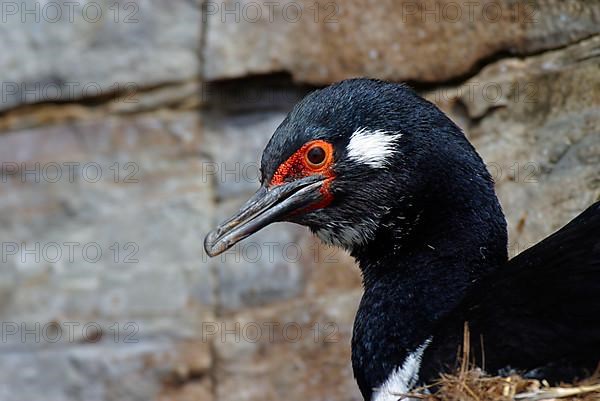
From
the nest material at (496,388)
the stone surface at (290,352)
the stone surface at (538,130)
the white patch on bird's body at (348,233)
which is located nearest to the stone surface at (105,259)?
the stone surface at (290,352)

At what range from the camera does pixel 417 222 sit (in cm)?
291

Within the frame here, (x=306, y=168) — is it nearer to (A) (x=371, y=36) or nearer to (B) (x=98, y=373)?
(A) (x=371, y=36)

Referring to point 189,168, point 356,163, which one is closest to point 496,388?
point 356,163

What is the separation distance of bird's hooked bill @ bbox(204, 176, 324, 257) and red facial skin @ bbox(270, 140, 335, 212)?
0.01 meters

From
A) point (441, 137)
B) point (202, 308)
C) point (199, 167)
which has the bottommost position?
point (202, 308)

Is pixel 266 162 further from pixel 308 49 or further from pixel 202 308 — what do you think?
pixel 202 308

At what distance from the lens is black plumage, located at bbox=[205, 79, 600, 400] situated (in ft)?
8.95

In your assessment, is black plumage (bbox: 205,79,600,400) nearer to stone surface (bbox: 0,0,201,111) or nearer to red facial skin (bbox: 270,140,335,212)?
red facial skin (bbox: 270,140,335,212)

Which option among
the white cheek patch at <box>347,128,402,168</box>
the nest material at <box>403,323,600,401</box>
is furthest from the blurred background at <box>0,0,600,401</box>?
the nest material at <box>403,323,600,401</box>

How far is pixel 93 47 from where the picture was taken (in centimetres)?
452

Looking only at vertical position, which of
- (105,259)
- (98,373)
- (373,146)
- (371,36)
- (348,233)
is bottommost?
(98,373)

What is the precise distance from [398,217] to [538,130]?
1.08 m

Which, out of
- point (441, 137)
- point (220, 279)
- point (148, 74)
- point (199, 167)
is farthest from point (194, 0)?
point (441, 137)

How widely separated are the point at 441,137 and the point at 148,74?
1.88 meters
